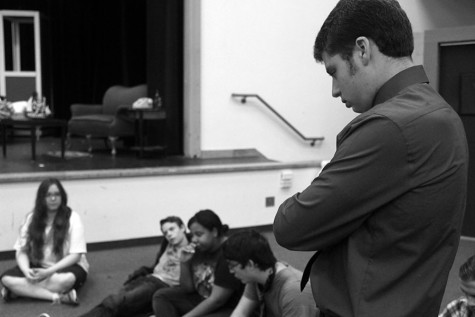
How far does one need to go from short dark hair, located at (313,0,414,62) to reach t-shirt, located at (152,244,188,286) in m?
2.93

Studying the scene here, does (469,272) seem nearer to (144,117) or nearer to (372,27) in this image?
(372,27)

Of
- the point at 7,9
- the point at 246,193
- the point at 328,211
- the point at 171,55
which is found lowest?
the point at 246,193

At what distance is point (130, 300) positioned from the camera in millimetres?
3623

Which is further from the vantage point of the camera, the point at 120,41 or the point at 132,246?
the point at 120,41

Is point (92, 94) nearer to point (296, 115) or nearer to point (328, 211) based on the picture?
point (296, 115)

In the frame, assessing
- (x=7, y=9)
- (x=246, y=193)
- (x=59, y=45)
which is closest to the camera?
(x=246, y=193)

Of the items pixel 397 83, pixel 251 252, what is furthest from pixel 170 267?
pixel 397 83

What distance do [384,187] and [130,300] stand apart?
2.89m

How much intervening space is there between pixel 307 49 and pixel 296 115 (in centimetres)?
78

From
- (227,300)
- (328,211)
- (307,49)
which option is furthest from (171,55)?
(328,211)

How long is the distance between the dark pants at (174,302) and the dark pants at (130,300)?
6.0 inches

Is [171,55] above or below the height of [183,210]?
above

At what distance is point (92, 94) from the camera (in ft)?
33.7

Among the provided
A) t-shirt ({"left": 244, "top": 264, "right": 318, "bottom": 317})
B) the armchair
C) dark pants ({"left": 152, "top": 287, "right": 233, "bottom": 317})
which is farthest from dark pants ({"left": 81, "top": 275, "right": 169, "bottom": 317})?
the armchair
